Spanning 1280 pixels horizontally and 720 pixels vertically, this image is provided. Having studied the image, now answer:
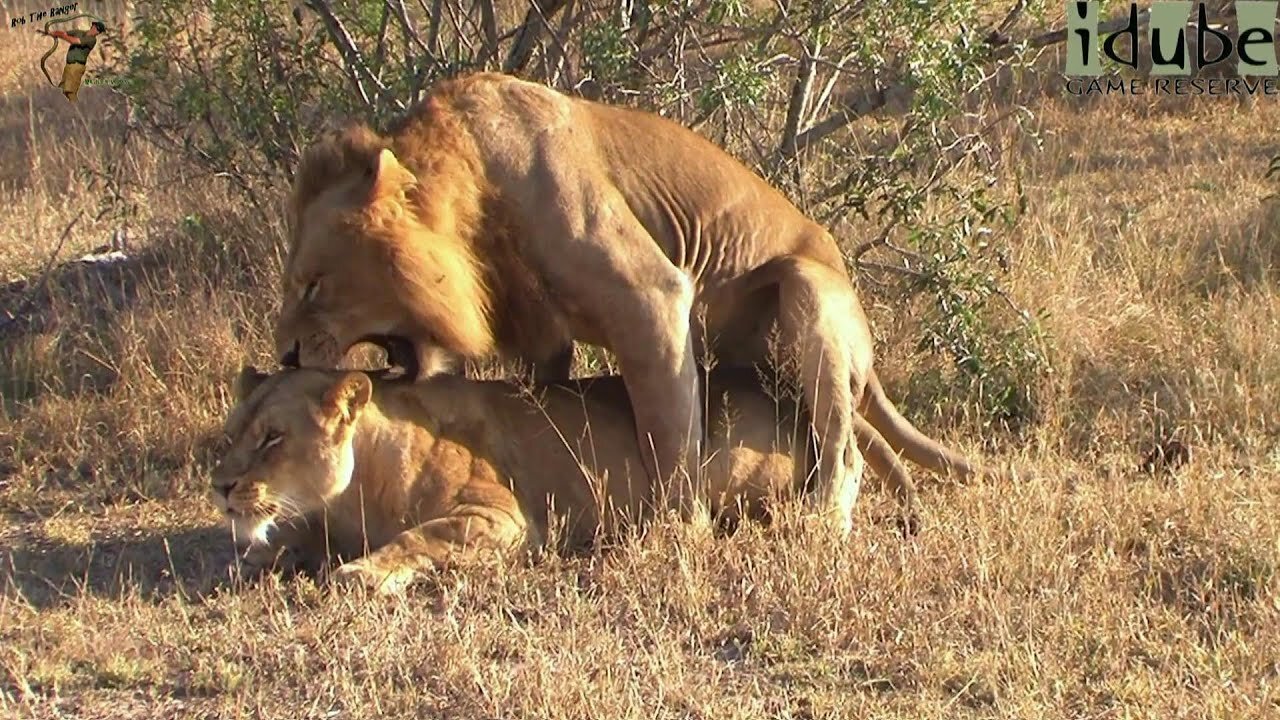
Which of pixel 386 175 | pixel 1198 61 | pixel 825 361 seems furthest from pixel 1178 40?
pixel 386 175

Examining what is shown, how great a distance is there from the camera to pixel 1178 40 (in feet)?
38.9

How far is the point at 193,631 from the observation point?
5023mm

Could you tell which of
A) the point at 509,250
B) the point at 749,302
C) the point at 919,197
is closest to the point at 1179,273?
the point at 919,197

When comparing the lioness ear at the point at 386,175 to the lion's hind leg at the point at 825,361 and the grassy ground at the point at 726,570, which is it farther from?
the lion's hind leg at the point at 825,361

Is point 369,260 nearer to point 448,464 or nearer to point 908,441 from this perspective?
point 448,464

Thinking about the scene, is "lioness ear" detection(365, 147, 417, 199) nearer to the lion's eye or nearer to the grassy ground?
the lion's eye

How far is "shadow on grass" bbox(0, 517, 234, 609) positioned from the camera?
5426mm

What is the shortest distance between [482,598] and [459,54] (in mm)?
2967

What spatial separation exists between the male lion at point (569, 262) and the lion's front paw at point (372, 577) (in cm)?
64

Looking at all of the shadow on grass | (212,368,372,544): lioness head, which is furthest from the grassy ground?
(212,368,372,544): lioness head

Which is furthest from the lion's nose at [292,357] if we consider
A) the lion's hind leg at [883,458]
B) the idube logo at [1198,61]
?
the idube logo at [1198,61]

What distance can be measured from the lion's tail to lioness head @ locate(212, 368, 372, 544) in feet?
6.17

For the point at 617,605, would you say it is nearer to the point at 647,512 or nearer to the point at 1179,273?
the point at 647,512

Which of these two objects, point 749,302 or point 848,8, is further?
point 848,8
